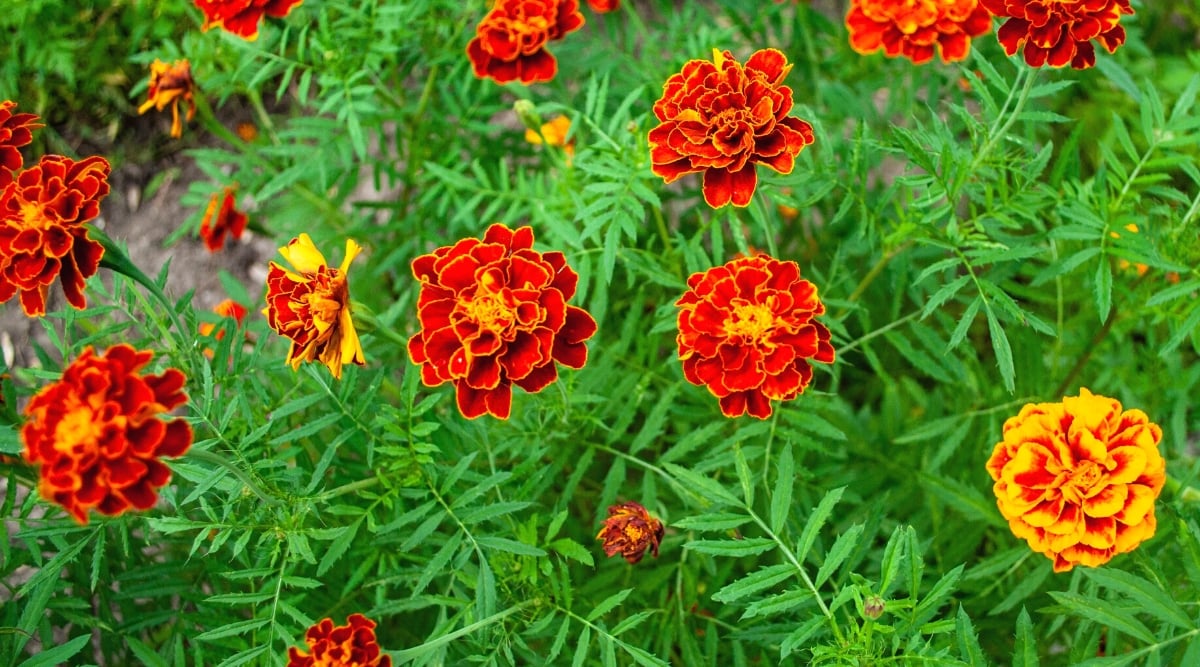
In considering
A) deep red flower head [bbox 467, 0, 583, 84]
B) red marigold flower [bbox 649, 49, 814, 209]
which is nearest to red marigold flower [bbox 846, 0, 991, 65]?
red marigold flower [bbox 649, 49, 814, 209]

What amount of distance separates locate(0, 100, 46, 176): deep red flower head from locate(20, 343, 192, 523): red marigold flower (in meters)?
0.59

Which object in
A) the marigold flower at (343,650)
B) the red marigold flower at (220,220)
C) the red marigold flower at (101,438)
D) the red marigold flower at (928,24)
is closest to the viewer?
the red marigold flower at (101,438)

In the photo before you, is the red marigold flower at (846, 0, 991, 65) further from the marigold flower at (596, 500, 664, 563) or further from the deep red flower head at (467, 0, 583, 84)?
the marigold flower at (596, 500, 664, 563)

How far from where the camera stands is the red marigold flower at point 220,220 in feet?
8.68

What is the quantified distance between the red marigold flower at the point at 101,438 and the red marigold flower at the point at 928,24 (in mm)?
1587

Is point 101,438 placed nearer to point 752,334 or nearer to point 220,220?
point 752,334

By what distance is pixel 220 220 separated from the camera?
8.79ft

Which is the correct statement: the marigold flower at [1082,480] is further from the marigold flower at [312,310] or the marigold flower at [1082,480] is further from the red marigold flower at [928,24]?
the marigold flower at [312,310]

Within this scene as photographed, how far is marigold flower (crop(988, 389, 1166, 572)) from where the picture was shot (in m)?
1.50

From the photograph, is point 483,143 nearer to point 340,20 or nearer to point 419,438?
point 340,20

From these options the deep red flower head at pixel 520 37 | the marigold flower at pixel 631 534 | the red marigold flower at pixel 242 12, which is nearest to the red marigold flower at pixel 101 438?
the marigold flower at pixel 631 534

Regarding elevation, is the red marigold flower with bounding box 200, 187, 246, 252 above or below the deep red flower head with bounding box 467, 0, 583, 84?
below

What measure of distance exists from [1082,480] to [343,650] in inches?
47.6

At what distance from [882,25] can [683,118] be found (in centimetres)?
77
